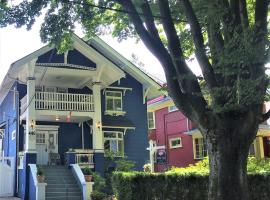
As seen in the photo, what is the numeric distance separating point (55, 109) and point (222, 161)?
1601cm

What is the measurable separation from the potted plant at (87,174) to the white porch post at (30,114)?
2.85m

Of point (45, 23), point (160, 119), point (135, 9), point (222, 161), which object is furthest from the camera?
point (160, 119)

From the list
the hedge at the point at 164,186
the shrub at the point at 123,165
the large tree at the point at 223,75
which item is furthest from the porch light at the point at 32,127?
the large tree at the point at 223,75

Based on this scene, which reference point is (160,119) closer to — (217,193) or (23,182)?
(23,182)

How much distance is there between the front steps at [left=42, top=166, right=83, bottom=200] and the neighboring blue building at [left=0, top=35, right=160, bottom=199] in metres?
0.57

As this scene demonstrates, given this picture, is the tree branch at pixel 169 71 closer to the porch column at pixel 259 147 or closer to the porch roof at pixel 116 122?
the porch roof at pixel 116 122

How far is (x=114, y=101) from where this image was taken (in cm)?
2788

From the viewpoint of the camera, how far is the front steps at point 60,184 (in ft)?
66.9

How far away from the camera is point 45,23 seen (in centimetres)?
1171

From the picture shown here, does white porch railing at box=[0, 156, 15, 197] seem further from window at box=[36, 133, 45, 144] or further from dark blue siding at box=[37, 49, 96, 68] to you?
dark blue siding at box=[37, 49, 96, 68]

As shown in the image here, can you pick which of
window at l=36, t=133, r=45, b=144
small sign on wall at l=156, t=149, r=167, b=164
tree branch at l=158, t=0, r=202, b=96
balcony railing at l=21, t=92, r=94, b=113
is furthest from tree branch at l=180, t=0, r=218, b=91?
window at l=36, t=133, r=45, b=144

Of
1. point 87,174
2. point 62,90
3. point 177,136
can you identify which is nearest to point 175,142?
point 177,136

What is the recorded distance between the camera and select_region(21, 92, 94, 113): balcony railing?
23.6 m

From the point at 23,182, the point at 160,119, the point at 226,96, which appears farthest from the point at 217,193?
the point at 160,119
